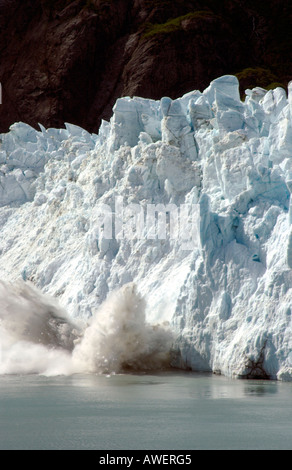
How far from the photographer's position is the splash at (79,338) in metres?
18.5

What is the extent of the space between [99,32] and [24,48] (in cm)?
744

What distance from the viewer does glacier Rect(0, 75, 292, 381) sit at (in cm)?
1655

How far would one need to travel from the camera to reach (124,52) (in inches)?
2082

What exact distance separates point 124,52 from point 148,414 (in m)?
43.9

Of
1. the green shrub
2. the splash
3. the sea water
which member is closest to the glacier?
the splash

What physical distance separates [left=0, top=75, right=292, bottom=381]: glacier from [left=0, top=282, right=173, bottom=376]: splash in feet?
0.89

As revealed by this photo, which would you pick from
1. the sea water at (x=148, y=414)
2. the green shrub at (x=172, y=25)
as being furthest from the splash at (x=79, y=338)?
the green shrub at (x=172, y=25)

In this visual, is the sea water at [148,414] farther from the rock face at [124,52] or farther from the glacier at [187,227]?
the rock face at [124,52]

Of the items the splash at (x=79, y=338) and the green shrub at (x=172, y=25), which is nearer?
the splash at (x=79, y=338)

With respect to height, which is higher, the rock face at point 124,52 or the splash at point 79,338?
the rock face at point 124,52

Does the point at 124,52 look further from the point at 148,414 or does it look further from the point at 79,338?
the point at 148,414

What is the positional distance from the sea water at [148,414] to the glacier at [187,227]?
1303mm

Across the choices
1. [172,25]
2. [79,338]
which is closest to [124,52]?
[172,25]

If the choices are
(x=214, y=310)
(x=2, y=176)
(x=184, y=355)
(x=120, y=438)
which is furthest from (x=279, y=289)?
(x=2, y=176)
